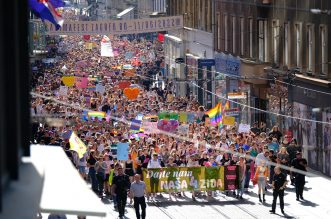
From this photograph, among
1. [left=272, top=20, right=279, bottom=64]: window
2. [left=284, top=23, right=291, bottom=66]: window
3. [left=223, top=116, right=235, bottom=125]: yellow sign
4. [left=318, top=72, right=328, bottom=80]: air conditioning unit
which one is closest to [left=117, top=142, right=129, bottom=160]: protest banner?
[left=223, top=116, right=235, bottom=125]: yellow sign

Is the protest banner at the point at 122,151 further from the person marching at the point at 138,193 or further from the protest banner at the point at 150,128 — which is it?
the protest banner at the point at 150,128

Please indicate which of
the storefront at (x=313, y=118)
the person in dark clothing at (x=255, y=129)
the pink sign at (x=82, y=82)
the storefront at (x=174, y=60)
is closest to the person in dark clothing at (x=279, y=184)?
the storefront at (x=313, y=118)

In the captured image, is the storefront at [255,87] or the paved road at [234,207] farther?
the storefront at [255,87]

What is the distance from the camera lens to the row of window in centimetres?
3951

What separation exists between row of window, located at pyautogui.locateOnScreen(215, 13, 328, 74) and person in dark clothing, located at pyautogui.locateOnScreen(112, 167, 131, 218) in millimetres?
13030

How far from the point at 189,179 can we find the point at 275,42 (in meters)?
16.9

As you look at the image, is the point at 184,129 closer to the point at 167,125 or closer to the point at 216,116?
the point at 167,125

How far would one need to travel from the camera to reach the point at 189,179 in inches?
1184

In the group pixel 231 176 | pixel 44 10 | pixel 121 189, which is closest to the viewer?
pixel 121 189

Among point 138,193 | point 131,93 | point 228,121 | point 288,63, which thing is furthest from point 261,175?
point 131,93

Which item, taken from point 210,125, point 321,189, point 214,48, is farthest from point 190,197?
point 214,48

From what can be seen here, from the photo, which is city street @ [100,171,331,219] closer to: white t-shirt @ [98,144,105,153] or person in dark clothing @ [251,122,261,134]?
white t-shirt @ [98,144,105,153]

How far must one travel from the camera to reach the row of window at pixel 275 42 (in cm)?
3951

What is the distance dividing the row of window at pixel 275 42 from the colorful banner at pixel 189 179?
8831 mm
